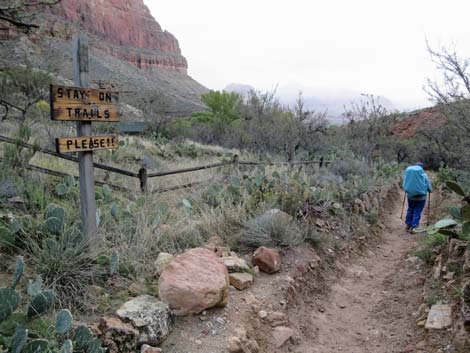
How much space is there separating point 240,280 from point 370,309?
5.93 ft

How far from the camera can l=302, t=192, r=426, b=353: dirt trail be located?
12.6 feet

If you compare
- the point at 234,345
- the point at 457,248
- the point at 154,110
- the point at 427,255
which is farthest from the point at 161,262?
the point at 154,110

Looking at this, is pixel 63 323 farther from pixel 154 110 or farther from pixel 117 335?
pixel 154 110

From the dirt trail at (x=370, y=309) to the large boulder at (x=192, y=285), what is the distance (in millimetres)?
1001

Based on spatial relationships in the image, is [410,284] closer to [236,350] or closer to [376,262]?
[376,262]

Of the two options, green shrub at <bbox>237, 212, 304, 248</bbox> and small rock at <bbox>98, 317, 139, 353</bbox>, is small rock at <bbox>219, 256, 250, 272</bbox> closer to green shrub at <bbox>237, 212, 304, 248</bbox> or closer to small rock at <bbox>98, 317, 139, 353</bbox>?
green shrub at <bbox>237, 212, 304, 248</bbox>

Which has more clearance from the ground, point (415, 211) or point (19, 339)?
point (19, 339)

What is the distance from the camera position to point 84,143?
378 centimetres

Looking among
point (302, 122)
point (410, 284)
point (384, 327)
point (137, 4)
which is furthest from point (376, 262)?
point (137, 4)

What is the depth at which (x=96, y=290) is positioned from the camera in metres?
3.38

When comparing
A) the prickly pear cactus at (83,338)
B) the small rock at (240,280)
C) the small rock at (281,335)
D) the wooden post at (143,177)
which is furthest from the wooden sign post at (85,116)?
the wooden post at (143,177)

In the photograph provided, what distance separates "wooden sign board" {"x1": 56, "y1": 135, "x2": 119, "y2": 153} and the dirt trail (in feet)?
9.28

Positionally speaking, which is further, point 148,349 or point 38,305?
point 148,349

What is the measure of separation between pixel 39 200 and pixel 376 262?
5394mm
